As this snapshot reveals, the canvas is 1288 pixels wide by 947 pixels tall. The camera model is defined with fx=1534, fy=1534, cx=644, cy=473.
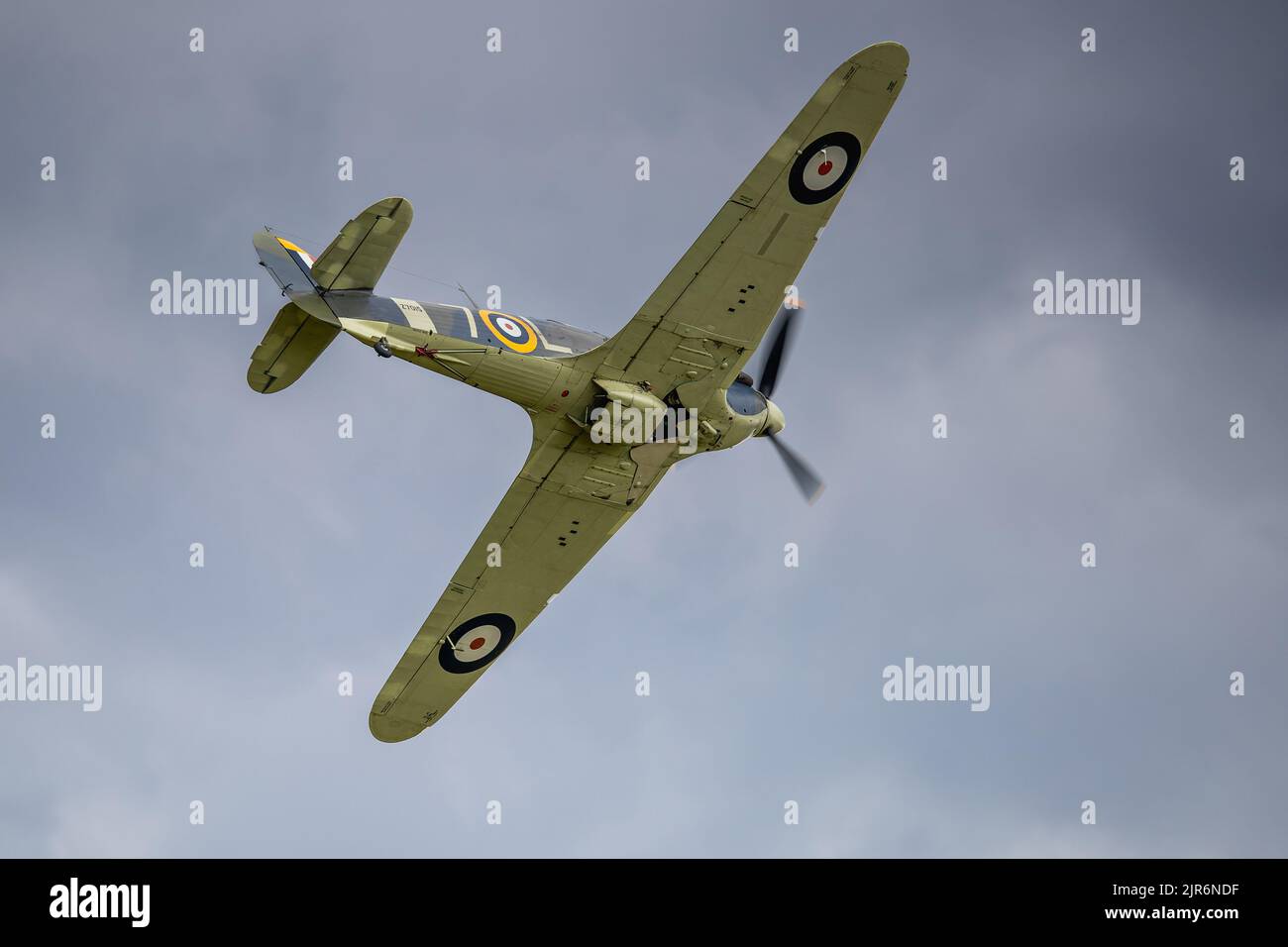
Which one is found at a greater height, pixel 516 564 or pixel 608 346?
pixel 608 346

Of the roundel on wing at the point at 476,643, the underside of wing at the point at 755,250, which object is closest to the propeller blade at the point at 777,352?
the underside of wing at the point at 755,250

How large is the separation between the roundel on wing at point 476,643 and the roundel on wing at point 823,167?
391 inches

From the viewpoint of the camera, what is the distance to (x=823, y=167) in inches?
898

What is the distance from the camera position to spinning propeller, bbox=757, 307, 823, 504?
1032 inches

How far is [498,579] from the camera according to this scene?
1084 inches

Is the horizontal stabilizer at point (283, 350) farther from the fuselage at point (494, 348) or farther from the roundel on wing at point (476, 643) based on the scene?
the roundel on wing at point (476, 643)

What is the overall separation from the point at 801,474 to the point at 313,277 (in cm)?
933

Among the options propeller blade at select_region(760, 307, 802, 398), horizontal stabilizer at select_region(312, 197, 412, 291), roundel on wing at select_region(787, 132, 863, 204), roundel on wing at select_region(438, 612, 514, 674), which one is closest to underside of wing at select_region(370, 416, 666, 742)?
roundel on wing at select_region(438, 612, 514, 674)

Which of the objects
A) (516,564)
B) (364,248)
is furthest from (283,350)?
(516,564)

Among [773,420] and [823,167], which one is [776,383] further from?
[823,167]

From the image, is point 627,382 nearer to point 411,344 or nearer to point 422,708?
point 411,344

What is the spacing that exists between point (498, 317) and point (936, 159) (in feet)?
28.9

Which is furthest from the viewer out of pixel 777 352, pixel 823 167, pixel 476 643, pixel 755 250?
pixel 476 643

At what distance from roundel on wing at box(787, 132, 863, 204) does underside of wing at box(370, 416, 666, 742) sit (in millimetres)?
5411
